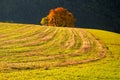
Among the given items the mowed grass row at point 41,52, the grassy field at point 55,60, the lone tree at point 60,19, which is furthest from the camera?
the lone tree at point 60,19

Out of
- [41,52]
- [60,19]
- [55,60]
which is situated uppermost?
[60,19]

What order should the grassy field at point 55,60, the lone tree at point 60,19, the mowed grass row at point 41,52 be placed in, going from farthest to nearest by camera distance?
1. the lone tree at point 60,19
2. the mowed grass row at point 41,52
3. the grassy field at point 55,60

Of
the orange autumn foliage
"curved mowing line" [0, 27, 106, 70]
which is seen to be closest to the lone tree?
the orange autumn foliage

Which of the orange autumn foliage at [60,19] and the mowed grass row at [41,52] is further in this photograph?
the orange autumn foliage at [60,19]

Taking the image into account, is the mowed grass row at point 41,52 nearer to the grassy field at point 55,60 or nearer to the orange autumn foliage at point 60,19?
the grassy field at point 55,60

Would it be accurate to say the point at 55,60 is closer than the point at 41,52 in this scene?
Yes

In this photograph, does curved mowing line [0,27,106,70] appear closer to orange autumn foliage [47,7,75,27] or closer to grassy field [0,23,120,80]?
grassy field [0,23,120,80]

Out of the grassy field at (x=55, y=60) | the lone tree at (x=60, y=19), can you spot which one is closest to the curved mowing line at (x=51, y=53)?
the grassy field at (x=55, y=60)

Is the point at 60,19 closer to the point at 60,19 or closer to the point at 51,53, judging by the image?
the point at 60,19

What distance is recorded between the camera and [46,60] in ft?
93.5

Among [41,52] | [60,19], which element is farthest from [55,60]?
[60,19]

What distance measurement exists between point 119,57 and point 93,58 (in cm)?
394

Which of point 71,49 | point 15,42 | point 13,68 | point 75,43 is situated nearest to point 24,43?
point 15,42

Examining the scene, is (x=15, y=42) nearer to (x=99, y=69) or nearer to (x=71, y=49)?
(x=71, y=49)
